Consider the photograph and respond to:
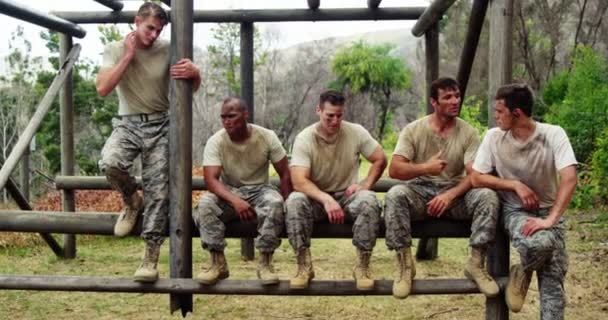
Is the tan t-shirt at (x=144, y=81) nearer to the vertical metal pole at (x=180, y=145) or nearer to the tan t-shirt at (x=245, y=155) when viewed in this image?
the vertical metal pole at (x=180, y=145)

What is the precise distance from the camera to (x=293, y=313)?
4.87m

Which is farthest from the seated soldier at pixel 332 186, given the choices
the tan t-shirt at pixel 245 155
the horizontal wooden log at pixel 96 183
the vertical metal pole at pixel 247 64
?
the vertical metal pole at pixel 247 64

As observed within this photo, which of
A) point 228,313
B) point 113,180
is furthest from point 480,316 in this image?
point 113,180

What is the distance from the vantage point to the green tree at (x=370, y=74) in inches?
1373

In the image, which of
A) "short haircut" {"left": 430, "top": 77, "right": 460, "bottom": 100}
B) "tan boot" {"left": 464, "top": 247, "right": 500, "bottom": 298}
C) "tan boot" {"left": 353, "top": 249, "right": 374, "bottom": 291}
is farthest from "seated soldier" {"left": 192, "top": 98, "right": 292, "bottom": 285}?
"tan boot" {"left": 464, "top": 247, "right": 500, "bottom": 298}

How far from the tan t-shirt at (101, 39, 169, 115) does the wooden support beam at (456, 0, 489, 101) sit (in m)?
2.33

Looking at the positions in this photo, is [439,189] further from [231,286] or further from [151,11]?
[151,11]

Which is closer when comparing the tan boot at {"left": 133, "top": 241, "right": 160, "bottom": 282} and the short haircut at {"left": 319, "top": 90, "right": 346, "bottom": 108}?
the short haircut at {"left": 319, "top": 90, "right": 346, "bottom": 108}

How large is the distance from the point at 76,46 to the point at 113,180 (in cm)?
251

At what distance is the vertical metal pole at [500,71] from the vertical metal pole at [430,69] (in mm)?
2352

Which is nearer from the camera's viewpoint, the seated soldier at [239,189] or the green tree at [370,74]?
the seated soldier at [239,189]

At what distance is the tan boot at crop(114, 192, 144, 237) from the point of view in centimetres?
427

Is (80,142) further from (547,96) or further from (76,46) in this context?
(76,46)

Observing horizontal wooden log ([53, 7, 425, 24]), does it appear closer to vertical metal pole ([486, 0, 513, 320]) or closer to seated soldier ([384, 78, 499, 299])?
vertical metal pole ([486, 0, 513, 320])
